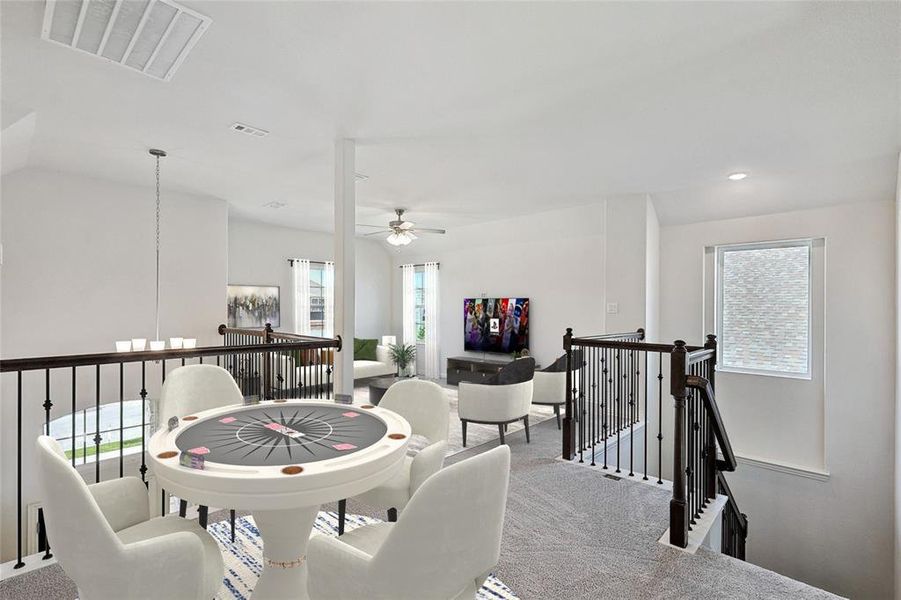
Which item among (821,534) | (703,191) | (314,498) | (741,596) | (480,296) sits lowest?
(821,534)

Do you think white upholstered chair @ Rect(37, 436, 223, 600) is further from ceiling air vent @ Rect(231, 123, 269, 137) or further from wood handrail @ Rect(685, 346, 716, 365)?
wood handrail @ Rect(685, 346, 716, 365)

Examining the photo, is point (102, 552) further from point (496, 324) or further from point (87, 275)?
point (496, 324)

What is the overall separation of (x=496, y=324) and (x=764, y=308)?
3.94m

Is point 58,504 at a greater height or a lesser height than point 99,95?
lesser

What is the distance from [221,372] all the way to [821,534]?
236 inches

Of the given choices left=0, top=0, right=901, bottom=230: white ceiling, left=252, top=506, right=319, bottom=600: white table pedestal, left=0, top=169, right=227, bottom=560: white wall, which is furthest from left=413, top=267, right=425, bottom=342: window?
left=252, top=506, right=319, bottom=600: white table pedestal

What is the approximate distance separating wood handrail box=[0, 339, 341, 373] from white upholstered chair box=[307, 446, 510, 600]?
68.6 inches

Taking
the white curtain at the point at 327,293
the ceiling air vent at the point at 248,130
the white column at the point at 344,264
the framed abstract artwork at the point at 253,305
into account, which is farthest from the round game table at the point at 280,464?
the white curtain at the point at 327,293

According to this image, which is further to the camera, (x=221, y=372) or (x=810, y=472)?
(x=810, y=472)

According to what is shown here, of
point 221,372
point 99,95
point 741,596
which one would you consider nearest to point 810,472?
point 741,596

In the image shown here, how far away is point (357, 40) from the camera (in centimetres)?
227

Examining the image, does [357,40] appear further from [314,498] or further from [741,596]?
[741,596]

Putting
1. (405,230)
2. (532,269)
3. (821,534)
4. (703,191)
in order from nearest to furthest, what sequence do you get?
1. (821,534)
2. (703,191)
3. (405,230)
4. (532,269)

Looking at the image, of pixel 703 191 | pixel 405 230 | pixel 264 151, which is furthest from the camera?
pixel 405 230
